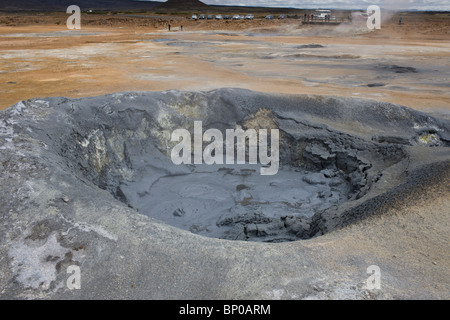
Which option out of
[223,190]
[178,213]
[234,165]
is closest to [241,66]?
[234,165]

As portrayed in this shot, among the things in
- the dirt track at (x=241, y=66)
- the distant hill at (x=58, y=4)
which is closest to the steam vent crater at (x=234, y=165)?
the dirt track at (x=241, y=66)

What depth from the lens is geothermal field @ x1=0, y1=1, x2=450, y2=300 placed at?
2451 mm

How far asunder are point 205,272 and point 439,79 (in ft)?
43.5

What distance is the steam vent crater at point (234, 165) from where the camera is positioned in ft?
13.9

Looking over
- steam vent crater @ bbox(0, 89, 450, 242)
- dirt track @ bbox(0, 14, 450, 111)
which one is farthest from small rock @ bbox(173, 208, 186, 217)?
dirt track @ bbox(0, 14, 450, 111)

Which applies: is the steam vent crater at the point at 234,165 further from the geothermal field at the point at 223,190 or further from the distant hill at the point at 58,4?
the distant hill at the point at 58,4

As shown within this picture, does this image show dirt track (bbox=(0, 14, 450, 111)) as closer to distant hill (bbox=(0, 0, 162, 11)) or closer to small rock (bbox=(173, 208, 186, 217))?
small rock (bbox=(173, 208, 186, 217))

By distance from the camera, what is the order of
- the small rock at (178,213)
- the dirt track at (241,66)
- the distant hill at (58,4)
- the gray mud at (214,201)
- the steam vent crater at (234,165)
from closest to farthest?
the gray mud at (214,201), the steam vent crater at (234,165), the small rock at (178,213), the dirt track at (241,66), the distant hill at (58,4)

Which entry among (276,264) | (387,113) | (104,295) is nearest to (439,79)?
(387,113)

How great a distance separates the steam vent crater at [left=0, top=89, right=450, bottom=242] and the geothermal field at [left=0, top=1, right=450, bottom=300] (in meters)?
0.02

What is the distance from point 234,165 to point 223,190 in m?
0.79

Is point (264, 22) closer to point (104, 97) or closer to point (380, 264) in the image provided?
Result: point (104, 97)

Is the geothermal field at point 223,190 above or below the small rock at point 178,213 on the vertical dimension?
above

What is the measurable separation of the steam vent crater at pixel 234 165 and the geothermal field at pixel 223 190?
0.02m
